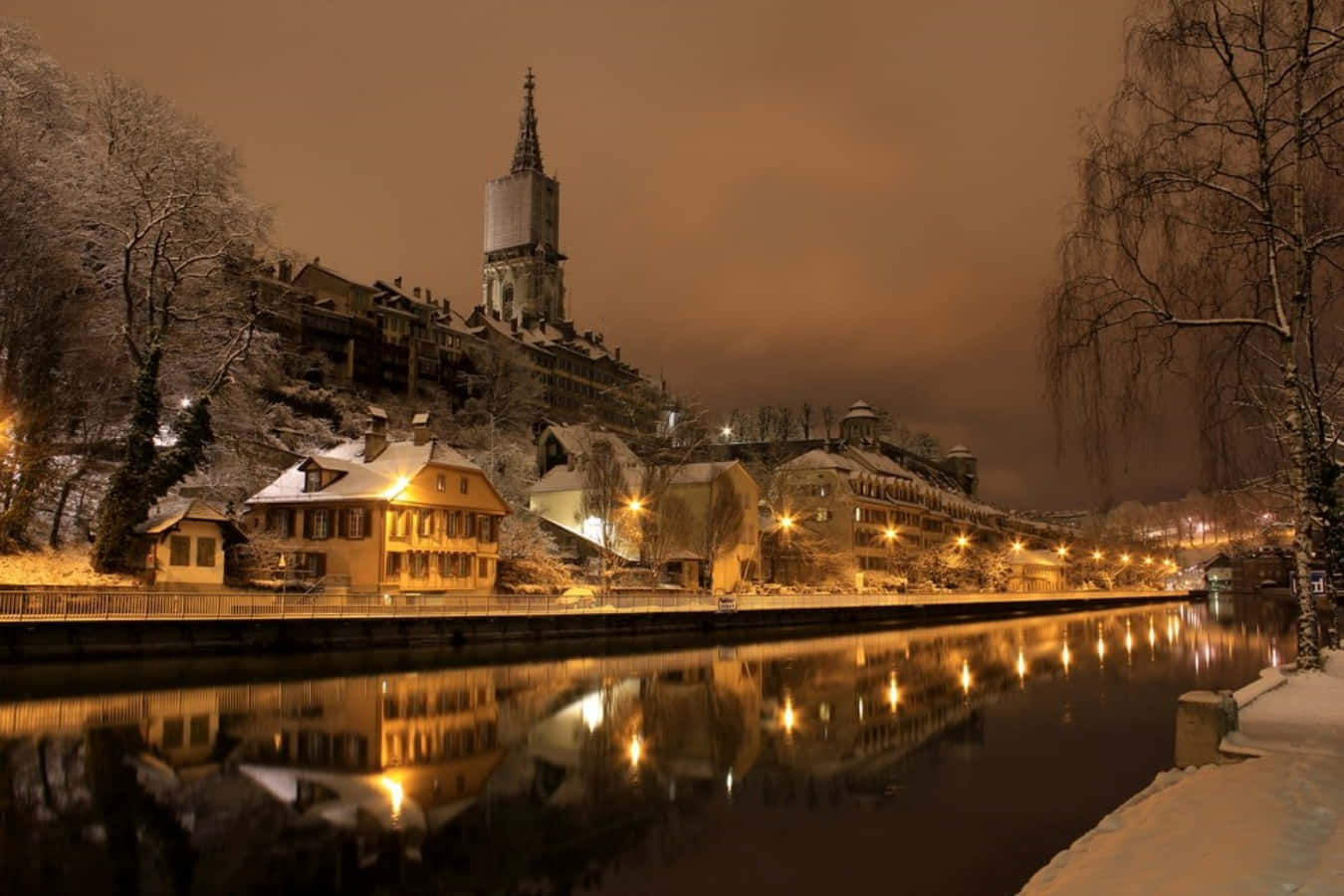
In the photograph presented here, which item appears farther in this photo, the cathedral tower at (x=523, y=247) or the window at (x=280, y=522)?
the cathedral tower at (x=523, y=247)

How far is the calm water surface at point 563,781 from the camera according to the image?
13398 millimetres

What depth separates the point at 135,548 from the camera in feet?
135

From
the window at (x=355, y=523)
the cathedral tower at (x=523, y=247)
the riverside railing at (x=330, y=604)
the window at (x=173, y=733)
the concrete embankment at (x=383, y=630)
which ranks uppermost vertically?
the cathedral tower at (x=523, y=247)

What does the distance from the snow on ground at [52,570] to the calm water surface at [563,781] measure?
9470mm

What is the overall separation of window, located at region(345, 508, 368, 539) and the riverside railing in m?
7.01

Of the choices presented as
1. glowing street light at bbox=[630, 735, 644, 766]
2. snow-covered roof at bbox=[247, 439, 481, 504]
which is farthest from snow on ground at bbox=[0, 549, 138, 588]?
glowing street light at bbox=[630, 735, 644, 766]

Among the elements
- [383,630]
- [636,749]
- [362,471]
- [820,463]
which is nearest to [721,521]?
[820,463]

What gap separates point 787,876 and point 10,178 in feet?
126

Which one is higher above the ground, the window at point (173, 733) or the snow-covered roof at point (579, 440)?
the snow-covered roof at point (579, 440)

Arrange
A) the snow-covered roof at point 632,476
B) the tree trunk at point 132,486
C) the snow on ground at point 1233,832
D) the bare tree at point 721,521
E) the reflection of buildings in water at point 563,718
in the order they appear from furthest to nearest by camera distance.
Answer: the snow-covered roof at point 632,476, the bare tree at point 721,521, the tree trunk at point 132,486, the reflection of buildings in water at point 563,718, the snow on ground at point 1233,832

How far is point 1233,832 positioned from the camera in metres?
9.51

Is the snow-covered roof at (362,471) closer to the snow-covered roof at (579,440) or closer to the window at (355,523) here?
the window at (355,523)

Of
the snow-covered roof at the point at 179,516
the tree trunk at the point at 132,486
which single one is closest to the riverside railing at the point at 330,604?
the snow-covered roof at the point at 179,516

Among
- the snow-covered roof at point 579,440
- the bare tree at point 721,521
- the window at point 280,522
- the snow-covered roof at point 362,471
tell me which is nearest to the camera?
the snow-covered roof at point 362,471
